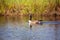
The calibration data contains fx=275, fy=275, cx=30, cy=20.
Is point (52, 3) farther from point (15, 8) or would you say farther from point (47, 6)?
point (15, 8)

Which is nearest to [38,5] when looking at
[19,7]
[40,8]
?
[40,8]

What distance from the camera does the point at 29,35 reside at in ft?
59.2

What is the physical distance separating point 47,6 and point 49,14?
4.19ft

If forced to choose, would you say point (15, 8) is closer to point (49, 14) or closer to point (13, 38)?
point (49, 14)

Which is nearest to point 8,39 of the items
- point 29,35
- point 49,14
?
point 29,35

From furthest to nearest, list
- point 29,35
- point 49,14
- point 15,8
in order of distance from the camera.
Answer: point 15,8, point 49,14, point 29,35

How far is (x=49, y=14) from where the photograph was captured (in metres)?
35.2

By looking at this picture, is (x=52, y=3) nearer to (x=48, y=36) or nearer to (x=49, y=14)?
(x=49, y=14)

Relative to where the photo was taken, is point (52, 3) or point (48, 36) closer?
point (48, 36)

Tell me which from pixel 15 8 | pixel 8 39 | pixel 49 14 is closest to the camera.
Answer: pixel 8 39

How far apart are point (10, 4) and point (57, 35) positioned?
20322mm

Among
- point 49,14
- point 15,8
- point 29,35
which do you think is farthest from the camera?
point 15,8

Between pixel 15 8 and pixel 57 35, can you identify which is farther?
pixel 15 8

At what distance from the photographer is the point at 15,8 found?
37438 mm
